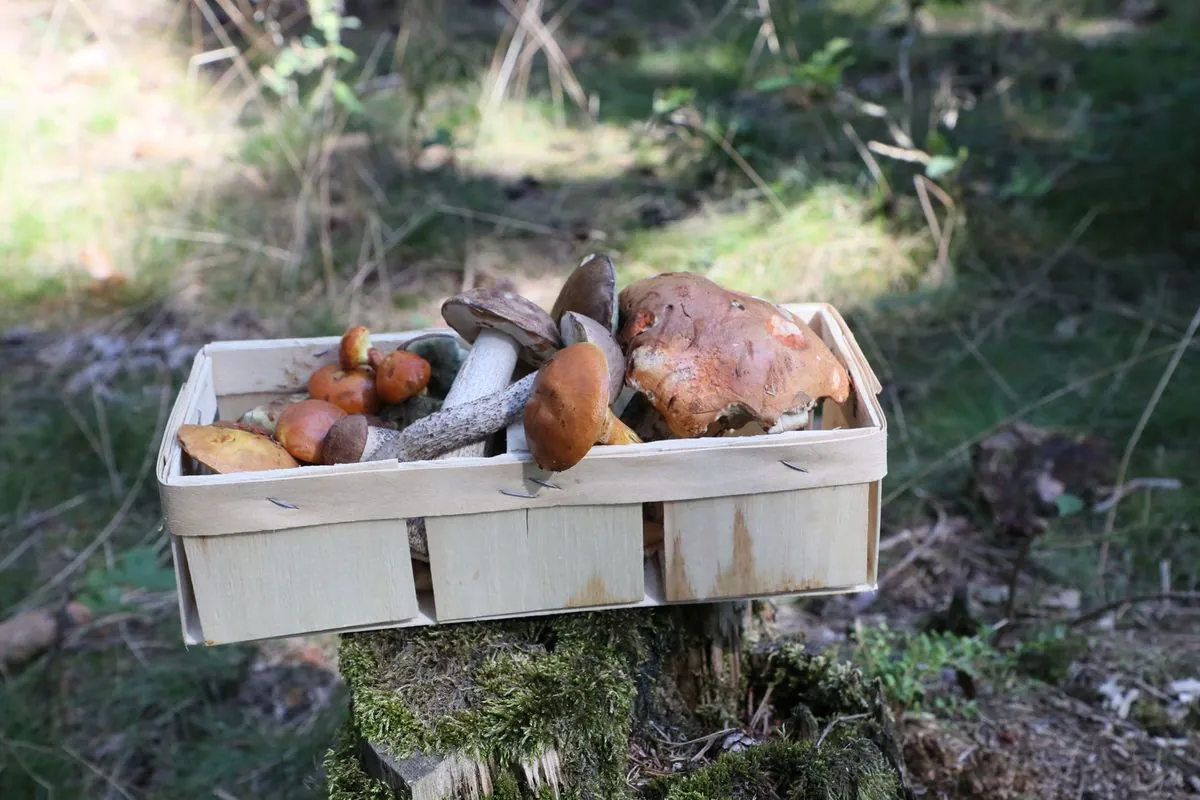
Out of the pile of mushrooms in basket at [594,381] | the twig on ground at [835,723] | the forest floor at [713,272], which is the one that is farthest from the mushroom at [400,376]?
the forest floor at [713,272]

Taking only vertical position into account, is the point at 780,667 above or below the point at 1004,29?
below

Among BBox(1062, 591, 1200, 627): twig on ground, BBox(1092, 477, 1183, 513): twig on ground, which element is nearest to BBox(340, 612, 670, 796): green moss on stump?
BBox(1062, 591, 1200, 627): twig on ground

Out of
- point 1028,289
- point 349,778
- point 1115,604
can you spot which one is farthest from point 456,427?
point 1028,289

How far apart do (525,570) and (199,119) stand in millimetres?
5520

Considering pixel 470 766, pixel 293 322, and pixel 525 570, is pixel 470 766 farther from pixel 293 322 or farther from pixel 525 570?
pixel 293 322

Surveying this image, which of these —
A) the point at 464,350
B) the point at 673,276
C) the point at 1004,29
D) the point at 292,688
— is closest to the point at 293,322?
the point at 292,688

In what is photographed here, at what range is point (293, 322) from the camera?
4746 mm

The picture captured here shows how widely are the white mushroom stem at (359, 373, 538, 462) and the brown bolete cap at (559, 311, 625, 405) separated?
11 centimetres

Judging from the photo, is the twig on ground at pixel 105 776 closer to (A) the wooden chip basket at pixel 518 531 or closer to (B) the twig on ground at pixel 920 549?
(A) the wooden chip basket at pixel 518 531

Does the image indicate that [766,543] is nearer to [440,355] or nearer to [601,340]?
[601,340]

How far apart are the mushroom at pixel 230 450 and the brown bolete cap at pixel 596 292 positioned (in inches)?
22.5

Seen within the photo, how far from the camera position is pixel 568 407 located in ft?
5.05

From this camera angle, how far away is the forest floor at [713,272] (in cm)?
282

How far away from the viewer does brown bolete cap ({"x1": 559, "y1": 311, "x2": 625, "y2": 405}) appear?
172cm
